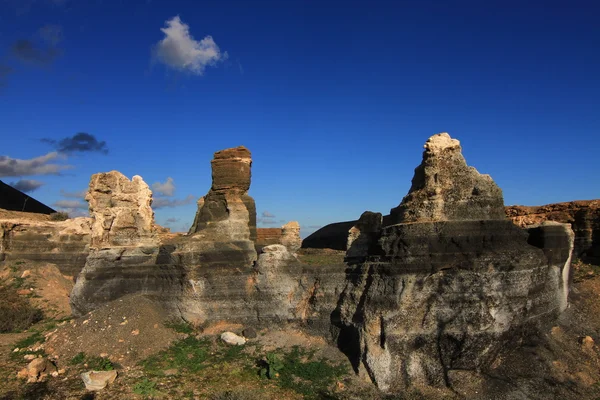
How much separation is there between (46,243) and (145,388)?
13.6 meters

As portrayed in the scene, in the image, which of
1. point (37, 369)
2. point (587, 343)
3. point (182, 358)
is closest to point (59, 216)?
point (37, 369)

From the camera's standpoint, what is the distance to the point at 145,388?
829 centimetres

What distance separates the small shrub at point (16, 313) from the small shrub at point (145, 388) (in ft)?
21.3

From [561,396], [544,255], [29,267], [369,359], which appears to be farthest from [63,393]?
[29,267]

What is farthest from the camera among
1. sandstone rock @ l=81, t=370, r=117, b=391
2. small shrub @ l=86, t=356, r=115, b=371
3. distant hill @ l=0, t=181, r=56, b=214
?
distant hill @ l=0, t=181, r=56, b=214

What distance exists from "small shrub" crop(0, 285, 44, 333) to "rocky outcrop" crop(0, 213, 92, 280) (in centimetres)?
359

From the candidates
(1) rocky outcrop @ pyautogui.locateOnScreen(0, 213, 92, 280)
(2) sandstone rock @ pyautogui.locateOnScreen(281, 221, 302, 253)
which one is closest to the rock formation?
(2) sandstone rock @ pyautogui.locateOnScreen(281, 221, 302, 253)

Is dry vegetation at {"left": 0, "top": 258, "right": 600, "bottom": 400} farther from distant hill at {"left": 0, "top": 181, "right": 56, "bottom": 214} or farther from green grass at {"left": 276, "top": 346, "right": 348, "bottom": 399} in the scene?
distant hill at {"left": 0, "top": 181, "right": 56, "bottom": 214}

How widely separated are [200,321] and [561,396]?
771cm

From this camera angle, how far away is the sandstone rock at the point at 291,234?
19469 mm

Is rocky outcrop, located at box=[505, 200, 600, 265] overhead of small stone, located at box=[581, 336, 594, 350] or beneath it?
overhead

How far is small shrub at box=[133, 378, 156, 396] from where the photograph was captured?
8.16 m

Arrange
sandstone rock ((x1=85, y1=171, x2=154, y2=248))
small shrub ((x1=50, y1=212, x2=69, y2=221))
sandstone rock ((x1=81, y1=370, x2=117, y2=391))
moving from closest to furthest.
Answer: sandstone rock ((x1=81, y1=370, x2=117, y2=391)), sandstone rock ((x1=85, y1=171, x2=154, y2=248)), small shrub ((x1=50, y1=212, x2=69, y2=221))

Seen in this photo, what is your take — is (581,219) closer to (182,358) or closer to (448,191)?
(448,191)
